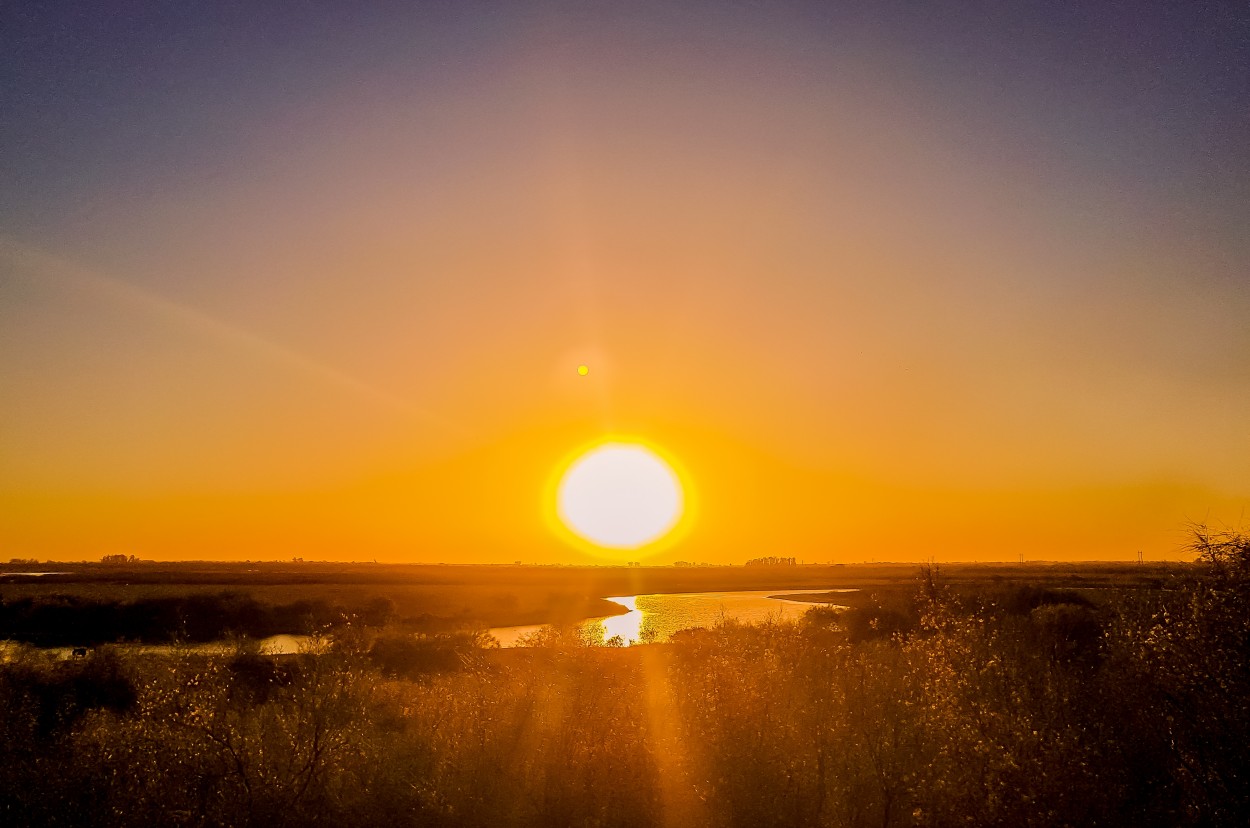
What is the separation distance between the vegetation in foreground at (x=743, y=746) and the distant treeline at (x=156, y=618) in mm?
36101

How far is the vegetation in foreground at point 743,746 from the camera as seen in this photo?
25.7ft

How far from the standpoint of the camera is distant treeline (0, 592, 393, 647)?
4694 cm

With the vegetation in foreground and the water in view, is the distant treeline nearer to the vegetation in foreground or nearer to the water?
the water

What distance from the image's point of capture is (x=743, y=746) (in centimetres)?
1098

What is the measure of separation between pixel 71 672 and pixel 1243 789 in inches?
1086

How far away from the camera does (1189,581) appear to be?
931cm

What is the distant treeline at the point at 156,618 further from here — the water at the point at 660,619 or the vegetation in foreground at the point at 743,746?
the vegetation in foreground at the point at 743,746

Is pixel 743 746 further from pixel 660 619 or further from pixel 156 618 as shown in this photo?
pixel 660 619

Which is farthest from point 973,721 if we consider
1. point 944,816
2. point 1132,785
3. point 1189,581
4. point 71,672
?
point 71,672

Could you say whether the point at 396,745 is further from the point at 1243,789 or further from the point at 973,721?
the point at 1243,789

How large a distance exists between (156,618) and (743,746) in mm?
55252

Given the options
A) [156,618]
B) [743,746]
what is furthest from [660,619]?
[743,746]

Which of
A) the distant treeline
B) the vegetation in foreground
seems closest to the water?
the distant treeline

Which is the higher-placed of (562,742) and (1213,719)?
(1213,719)
